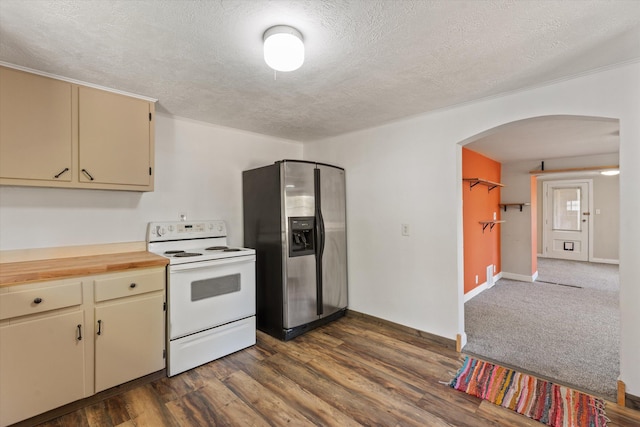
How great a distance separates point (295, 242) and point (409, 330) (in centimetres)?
151

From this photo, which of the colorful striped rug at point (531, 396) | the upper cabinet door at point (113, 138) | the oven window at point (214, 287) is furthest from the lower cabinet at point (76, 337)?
the colorful striped rug at point (531, 396)

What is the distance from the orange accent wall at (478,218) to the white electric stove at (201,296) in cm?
304

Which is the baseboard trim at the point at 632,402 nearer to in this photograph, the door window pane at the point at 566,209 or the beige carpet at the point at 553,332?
the beige carpet at the point at 553,332

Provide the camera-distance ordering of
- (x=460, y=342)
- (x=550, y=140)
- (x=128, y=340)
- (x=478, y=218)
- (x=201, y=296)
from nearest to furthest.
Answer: (x=128, y=340) < (x=201, y=296) < (x=460, y=342) < (x=550, y=140) < (x=478, y=218)

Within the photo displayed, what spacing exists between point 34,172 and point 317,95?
2112 millimetres

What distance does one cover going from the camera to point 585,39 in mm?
1597

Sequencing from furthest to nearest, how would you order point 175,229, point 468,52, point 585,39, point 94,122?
1. point 175,229
2. point 94,122
3. point 468,52
4. point 585,39

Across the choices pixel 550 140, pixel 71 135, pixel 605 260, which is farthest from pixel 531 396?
pixel 605 260

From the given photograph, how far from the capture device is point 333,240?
329 centimetres

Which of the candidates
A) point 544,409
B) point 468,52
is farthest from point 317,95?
Result: point 544,409

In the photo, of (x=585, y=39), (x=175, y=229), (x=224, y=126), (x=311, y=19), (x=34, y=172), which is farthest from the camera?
(x=224, y=126)

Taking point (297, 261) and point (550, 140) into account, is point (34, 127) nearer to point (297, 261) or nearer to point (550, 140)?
point (297, 261)

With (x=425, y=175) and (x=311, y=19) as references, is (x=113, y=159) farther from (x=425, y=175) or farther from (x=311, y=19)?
(x=425, y=175)

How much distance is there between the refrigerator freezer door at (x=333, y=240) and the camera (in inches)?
125
